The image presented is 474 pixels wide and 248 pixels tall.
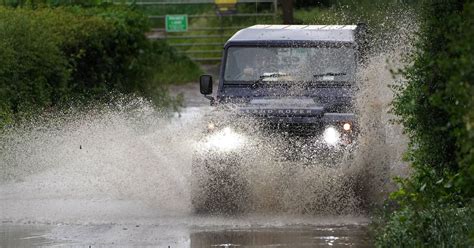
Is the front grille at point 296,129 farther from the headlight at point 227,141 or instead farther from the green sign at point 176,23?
the green sign at point 176,23

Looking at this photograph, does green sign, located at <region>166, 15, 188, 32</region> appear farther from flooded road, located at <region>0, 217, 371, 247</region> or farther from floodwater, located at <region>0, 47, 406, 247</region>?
flooded road, located at <region>0, 217, 371, 247</region>

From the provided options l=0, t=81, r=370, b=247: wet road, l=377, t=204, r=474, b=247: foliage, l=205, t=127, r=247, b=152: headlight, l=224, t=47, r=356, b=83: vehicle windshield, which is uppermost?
l=224, t=47, r=356, b=83: vehicle windshield

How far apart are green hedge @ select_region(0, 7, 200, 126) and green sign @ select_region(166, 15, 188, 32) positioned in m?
8.09

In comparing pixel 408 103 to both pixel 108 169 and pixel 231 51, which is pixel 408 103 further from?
pixel 108 169

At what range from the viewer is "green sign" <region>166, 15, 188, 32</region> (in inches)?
1676

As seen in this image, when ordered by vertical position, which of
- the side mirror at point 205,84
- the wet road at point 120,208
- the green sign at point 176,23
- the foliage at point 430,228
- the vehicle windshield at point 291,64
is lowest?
the wet road at point 120,208

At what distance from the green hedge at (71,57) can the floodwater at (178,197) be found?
7.28 ft

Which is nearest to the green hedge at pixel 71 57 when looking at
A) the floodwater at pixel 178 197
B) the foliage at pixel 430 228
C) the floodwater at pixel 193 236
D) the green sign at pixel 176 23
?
the floodwater at pixel 178 197

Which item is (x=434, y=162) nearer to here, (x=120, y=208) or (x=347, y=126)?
(x=347, y=126)

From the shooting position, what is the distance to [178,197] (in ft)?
46.9

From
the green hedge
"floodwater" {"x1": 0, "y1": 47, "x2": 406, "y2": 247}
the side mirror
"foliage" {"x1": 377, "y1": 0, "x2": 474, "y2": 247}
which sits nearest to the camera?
"foliage" {"x1": 377, "y1": 0, "x2": 474, "y2": 247}

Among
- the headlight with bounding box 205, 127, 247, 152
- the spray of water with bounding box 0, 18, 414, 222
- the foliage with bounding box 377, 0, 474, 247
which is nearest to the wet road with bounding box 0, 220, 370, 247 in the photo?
the spray of water with bounding box 0, 18, 414, 222

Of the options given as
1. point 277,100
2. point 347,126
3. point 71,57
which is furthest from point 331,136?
point 71,57

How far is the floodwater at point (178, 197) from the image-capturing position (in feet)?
39.0
